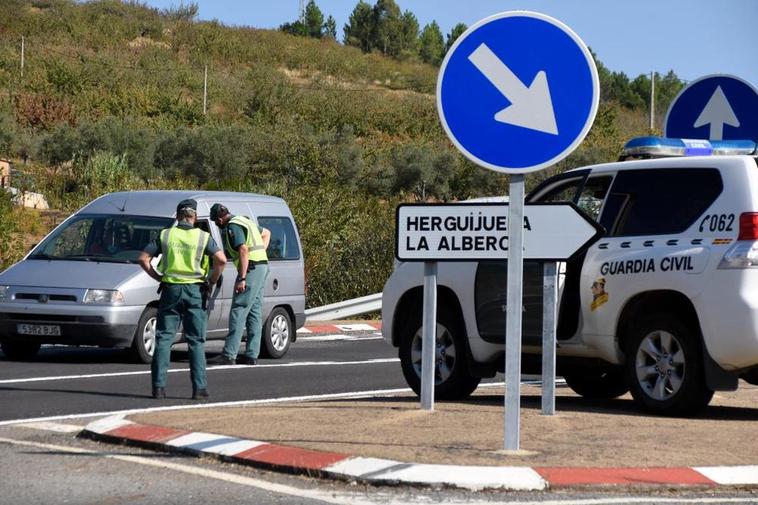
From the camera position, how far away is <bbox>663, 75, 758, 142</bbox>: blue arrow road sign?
1165 centimetres

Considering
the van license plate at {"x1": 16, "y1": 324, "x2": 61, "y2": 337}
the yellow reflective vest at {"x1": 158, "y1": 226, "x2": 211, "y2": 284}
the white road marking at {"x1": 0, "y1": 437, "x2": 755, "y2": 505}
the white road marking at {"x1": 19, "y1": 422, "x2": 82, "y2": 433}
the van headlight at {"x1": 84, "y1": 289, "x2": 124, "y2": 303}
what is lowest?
the white road marking at {"x1": 19, "y1": 422, "x2": 82, "y2": 433}

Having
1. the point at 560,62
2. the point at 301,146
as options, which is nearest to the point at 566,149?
the point at 560,62

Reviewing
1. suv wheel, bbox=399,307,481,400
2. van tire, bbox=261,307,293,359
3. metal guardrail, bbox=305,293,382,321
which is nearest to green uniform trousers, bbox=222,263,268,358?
van tire, bbox=261,307,293,359

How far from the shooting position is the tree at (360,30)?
464 feet

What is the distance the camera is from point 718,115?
11.8 metres

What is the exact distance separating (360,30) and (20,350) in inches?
5028

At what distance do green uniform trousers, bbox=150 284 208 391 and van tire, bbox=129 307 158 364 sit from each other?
144 inches

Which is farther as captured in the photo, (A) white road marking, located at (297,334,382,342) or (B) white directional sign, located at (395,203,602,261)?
(A) white road marking, located at (297,334,382,342)

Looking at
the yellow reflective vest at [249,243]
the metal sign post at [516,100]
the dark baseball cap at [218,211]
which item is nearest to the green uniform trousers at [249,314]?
the yellow reflective vest at [249,243]

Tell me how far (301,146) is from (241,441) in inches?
1803

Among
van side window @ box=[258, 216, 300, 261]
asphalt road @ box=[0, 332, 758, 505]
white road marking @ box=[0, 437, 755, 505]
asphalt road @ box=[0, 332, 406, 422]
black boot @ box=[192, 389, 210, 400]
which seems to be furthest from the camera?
van side window @ box=[258, 216, 300, 261]

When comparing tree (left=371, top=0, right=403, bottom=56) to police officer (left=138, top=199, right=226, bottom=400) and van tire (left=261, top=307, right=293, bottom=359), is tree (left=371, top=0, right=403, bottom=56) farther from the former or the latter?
police officer (left=138, top=199, right=226, bottom=400)

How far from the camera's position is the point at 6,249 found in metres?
25.5

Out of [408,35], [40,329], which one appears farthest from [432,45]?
[40,329]
